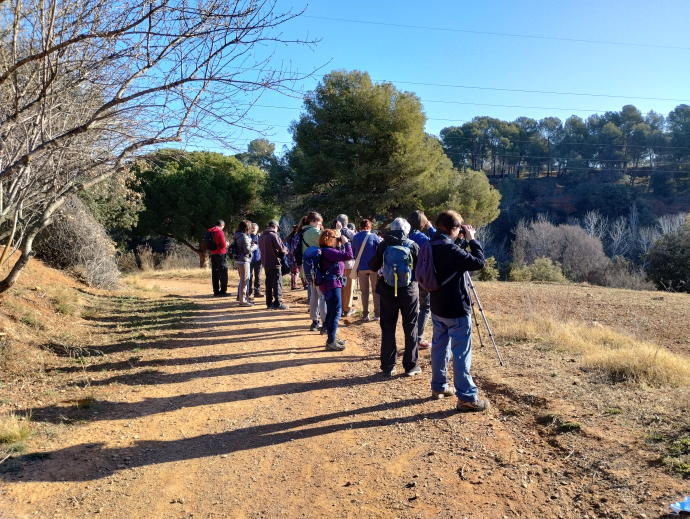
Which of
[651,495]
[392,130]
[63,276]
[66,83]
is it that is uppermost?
[392,130]

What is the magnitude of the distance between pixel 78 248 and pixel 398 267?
1054 centimetres

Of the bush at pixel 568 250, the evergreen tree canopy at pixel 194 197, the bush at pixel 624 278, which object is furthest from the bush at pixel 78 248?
the bush at pixel 568 250

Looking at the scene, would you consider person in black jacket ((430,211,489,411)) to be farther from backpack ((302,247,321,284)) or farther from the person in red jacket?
the person in red jacket

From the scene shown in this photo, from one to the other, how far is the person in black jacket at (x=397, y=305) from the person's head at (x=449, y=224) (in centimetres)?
89

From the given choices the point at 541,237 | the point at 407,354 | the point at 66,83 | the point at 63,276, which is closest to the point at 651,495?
the point at 407,354

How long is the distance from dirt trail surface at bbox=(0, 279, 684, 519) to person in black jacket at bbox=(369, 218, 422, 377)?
0.79 ft

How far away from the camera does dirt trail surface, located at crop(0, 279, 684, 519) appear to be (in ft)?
11.4

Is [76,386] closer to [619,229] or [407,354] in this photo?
[407,354]

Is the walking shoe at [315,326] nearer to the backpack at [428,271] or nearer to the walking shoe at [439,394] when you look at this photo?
the walking shoe at [439,394]

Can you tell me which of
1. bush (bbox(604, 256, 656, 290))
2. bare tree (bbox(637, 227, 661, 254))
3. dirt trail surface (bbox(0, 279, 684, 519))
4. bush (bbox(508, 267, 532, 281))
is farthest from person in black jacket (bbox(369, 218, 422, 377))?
bare tree (bbox(637, 227, 661, 254))

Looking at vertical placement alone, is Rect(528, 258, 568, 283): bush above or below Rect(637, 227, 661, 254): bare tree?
below

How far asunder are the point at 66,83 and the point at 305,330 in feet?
16.9

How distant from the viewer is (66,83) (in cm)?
578

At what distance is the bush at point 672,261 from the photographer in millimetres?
23906
